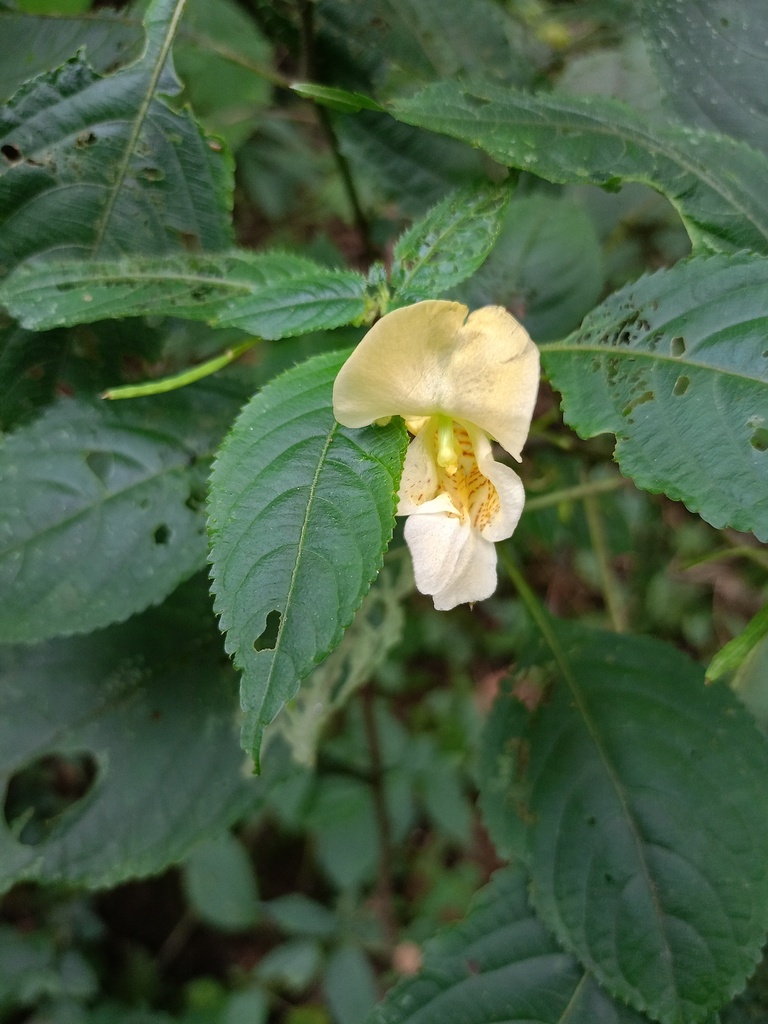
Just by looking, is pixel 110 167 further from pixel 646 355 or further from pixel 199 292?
pixel 646 355

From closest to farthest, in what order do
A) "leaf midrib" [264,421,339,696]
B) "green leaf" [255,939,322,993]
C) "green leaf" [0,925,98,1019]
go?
"leaf midrib" [264,421,339,696], "green leaf" [0,925,98,1019], "green leaf" [255,939,322,993]

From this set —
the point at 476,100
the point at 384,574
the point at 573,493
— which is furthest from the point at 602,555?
the point at 476,100

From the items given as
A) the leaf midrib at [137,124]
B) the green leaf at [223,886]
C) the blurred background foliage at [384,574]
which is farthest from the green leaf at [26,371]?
the green leaf at [223,886]

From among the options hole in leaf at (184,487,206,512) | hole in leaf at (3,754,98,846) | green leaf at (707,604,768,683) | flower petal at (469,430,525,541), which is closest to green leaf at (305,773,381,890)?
hole in leaf at (3,754,98,846)

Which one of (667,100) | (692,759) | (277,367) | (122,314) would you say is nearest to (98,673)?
(122,314)

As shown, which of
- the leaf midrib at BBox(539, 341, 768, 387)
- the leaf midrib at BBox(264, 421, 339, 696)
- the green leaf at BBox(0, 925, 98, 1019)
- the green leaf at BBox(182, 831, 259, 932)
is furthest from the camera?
the green leaf at BBox(182, 831, 259, 932)

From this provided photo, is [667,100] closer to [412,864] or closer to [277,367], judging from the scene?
[277,367]

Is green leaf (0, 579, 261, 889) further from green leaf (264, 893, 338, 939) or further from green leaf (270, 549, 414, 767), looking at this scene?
green leaf (264, 893, 338, 939)
